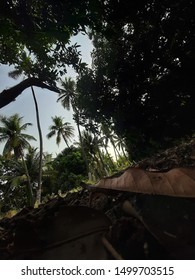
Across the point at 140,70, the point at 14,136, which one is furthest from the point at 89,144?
the point at 140,70

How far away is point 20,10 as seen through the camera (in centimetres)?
482

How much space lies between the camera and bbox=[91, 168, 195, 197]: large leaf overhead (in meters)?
0.63

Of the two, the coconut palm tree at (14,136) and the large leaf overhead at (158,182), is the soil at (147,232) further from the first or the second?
the coconut palm tree at (14,136)

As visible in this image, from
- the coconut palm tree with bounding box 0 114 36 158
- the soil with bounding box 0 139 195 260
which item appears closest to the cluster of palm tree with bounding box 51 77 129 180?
the coconut palm tree with bounding box 0 114 36 158

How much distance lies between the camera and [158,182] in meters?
0.66

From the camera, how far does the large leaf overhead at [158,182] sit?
0.63m

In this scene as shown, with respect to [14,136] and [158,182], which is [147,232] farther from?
[14,136]

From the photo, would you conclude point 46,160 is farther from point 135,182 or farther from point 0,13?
point 135,182

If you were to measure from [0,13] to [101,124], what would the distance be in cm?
535

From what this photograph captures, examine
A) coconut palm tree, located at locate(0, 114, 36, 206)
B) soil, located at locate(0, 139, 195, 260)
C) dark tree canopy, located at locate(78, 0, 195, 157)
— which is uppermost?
Answer: coconut palm tree, located at locate(0, 114, 36, 206)

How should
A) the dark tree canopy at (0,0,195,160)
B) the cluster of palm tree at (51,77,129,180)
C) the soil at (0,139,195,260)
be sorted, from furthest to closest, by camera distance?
the cluster of palm tree at (51,77,129,180) < the dark tree canopy at (0,0,195,160) < the soil at (0,139,195,260)

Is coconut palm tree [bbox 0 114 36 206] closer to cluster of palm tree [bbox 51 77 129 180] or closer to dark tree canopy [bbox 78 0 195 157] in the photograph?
cluster of palm tree [bbox 51 77 129 180]

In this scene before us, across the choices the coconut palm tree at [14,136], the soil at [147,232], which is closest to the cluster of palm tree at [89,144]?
the coconut palm tree at [14,136]
